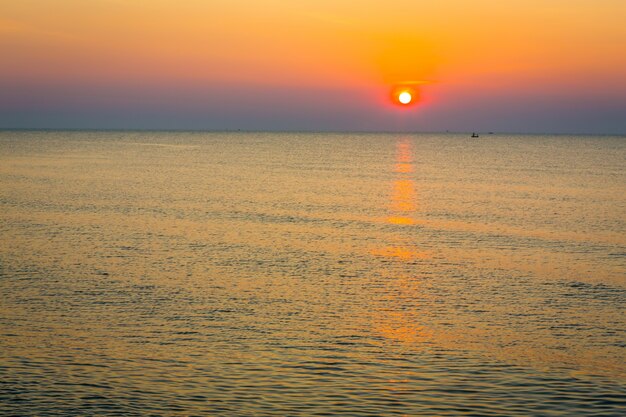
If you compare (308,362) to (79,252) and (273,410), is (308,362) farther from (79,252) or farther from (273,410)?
(79,252)

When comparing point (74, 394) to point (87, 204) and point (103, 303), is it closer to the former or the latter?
point (103, 303)

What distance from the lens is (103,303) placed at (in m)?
37.0

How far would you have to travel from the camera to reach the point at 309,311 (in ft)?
118

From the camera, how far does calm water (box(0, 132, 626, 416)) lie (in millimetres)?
25172

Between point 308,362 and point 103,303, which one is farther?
point 103,303

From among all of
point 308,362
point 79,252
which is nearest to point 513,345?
point 308,362

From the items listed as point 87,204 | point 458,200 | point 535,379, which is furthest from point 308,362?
point 458,200

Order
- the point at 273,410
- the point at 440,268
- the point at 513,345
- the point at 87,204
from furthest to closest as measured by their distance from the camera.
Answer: the point at 87,204 < the point at 440,268 < the point at 513,345 < the point at 273,410

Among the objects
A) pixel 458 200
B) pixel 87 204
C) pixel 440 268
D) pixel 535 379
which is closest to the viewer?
pixel 535 379

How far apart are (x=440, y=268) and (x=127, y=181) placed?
74.4 m

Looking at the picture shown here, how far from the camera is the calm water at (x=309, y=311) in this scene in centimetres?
2517

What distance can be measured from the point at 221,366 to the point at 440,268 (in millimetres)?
22074

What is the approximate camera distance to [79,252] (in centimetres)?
5047

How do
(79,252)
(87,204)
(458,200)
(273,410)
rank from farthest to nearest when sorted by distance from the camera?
(458,200) < (87,204) < (79,252) < (273,410)
